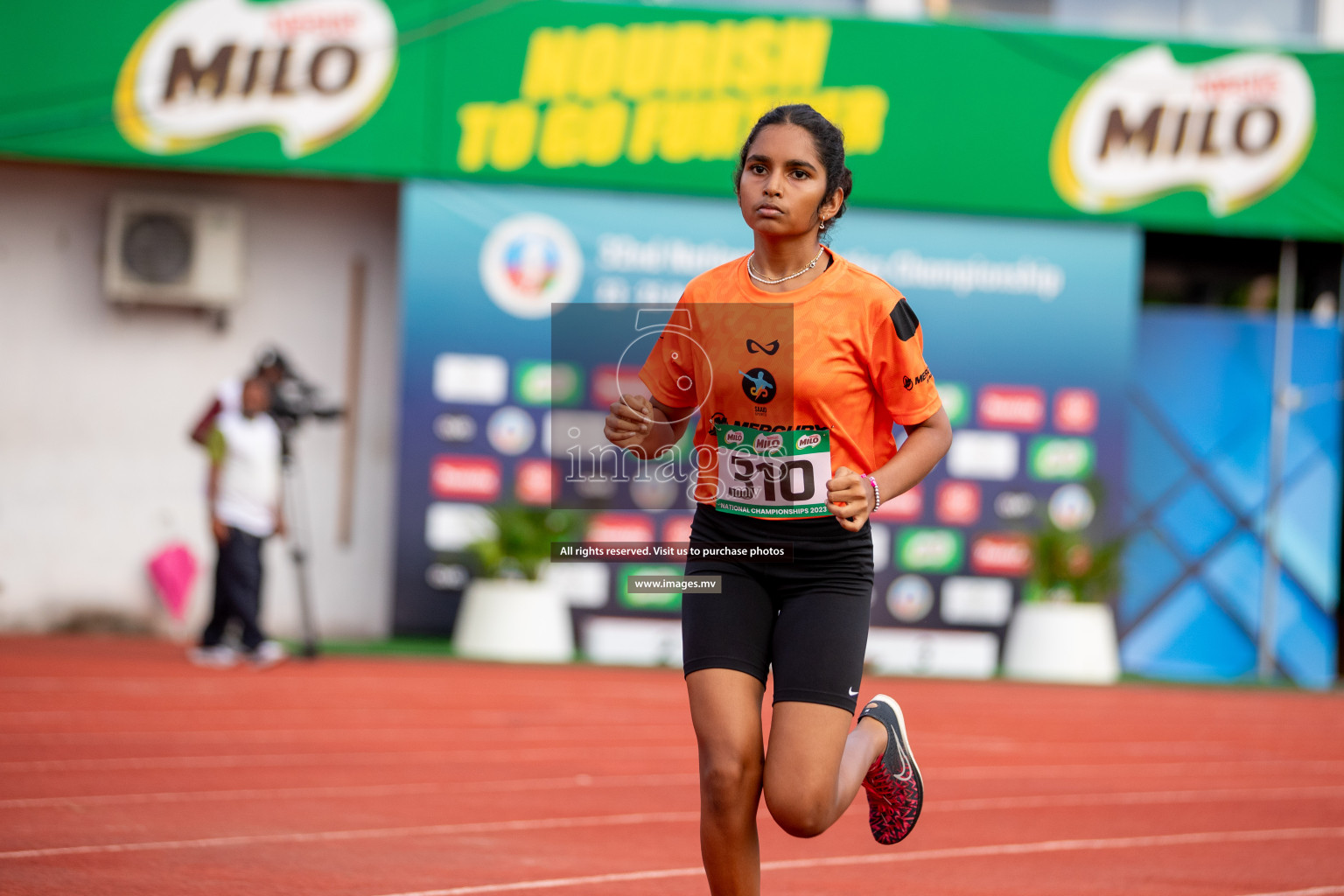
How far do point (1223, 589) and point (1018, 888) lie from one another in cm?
982

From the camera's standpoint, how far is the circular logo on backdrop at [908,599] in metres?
13.5

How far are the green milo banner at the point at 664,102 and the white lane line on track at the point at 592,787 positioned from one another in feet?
22.1

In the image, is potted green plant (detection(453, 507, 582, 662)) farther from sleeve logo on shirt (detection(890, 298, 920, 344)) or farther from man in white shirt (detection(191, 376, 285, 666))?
sleeve logo on shirt (detection(890, 298, 920, 344))

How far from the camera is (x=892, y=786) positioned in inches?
168

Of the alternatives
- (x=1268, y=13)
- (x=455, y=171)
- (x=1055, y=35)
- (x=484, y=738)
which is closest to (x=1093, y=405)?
(x=1055, y=35)

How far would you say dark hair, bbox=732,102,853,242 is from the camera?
3.77 metres

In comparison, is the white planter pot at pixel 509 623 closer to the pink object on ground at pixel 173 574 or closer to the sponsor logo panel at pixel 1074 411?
the pink object on ground at pixel 173 574

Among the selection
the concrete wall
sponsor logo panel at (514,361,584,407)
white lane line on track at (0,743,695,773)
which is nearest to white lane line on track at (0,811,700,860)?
white lane line on track at (0,743,695,773)

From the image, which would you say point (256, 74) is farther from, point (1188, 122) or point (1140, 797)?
point (1140, 797)

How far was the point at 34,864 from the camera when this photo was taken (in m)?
4.96

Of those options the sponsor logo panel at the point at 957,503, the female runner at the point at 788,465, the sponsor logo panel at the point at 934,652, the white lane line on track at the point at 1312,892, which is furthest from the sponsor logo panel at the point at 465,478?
the female runner at the point at 788,465

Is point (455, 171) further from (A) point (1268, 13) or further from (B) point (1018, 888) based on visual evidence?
(B) point (1018, 888)

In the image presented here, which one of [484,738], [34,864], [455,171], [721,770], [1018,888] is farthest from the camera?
[455,171]

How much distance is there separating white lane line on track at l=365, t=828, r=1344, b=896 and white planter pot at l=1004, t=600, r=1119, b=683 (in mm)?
6024
